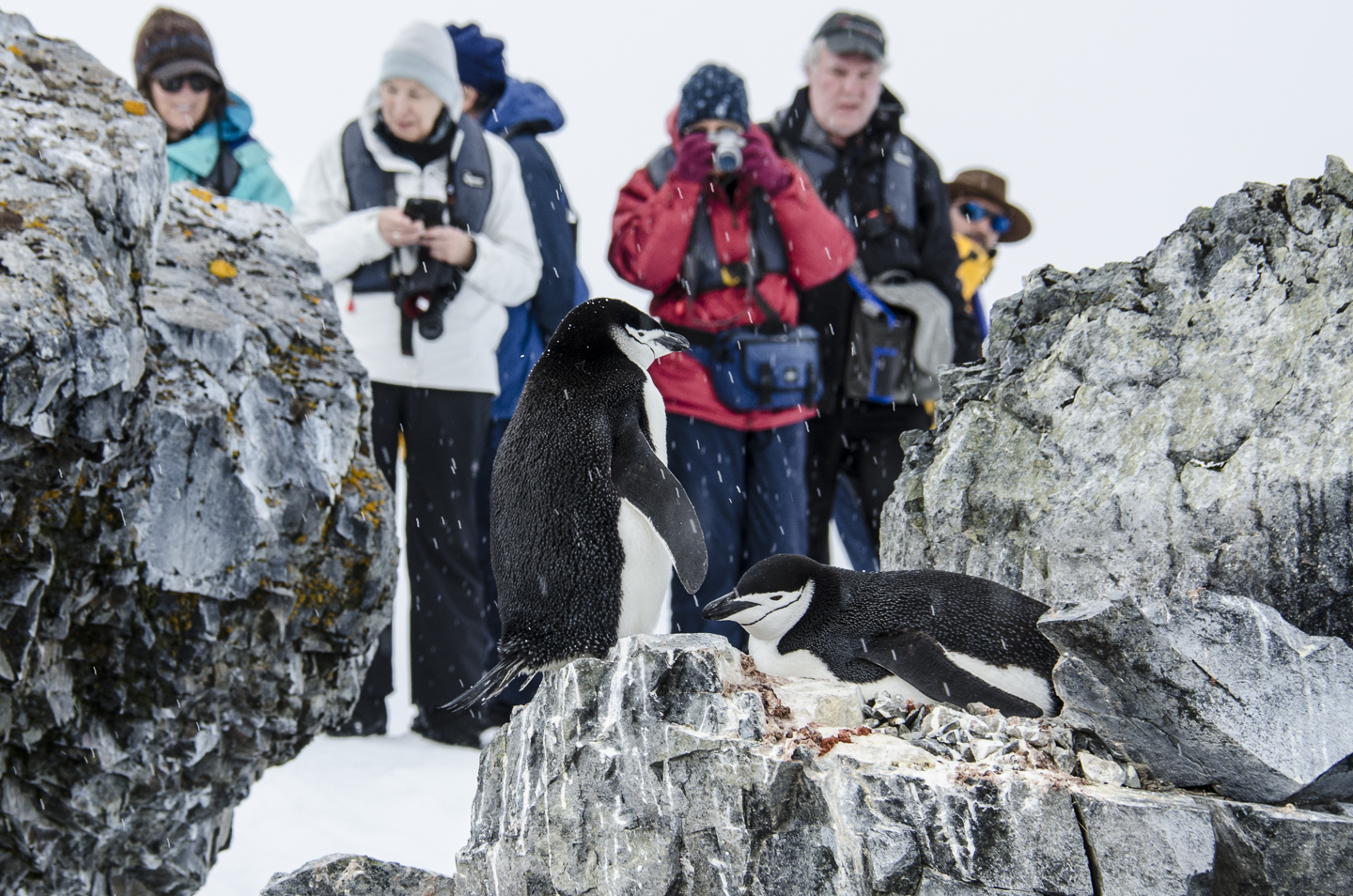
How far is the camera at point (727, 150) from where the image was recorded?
339 centimetres

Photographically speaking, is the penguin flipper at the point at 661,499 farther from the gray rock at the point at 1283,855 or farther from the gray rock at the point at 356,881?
the gray rock at the point at 1283,855

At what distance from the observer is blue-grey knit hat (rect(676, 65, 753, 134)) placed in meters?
3.49

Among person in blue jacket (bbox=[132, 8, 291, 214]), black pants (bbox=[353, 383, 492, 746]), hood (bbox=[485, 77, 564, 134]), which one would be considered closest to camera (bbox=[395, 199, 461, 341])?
black pants (bbox=[353, 383, 492, 746])

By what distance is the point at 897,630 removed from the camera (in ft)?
6.90

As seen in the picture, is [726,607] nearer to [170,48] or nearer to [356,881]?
[356,881]

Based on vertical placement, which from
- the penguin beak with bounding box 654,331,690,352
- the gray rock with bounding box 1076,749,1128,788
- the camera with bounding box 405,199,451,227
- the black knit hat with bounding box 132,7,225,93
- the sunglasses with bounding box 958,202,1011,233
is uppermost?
the black knit hat with bounding box 132,7,225,93

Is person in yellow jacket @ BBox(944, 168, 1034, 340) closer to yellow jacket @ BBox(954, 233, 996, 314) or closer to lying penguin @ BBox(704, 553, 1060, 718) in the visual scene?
yellow jacket @ BBox(954, 233, 996, 314)

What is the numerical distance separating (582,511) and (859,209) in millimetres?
2310

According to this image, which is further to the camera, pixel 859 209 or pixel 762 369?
pixel 859 209

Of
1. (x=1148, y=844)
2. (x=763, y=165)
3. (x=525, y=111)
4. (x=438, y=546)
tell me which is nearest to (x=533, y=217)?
(x=525, y=111)

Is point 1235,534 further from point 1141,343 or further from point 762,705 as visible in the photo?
point 762,705

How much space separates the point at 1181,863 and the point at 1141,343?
3.75 ft

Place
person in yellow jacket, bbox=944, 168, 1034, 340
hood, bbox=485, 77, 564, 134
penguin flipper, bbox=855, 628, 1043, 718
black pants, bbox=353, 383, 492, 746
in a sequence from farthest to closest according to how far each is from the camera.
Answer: person in yellow jacket, bbox=944, 168, 1034, 340
hood, bbox=485, 77, 564, 134
black pants, bbox=353, 383, 492, 746
penguin flipper, bbox=855, 628, 1043, 718

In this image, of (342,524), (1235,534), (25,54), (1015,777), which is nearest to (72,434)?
(342,524)
